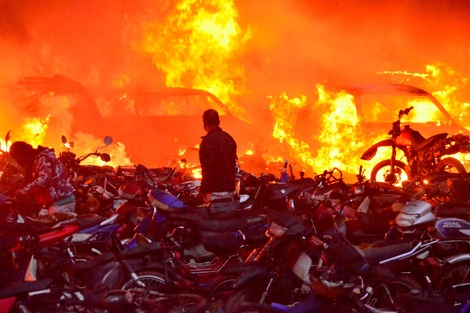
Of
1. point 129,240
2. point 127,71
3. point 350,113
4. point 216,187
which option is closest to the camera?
point 129,240

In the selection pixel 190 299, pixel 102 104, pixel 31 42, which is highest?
pixel 31 42

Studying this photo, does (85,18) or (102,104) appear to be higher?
(85,18)

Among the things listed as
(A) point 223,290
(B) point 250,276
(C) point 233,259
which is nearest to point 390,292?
(B) point 250,276

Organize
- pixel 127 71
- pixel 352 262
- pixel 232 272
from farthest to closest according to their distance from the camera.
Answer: pixel 127 71, pixel 232 272, pixel 352 262

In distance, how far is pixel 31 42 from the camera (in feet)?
64.8

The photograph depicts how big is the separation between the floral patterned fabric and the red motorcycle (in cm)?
603

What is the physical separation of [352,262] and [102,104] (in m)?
11.4

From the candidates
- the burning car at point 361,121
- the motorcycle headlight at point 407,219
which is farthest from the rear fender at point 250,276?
the burning car at point 361,121

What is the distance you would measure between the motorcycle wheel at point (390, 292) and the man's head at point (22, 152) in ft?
14.7

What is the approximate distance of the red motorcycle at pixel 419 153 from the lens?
1011cm

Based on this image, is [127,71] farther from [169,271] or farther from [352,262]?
[352,262]

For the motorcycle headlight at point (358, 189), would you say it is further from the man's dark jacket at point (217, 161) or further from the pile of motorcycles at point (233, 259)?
the man's dark jacket at point (217, 161)

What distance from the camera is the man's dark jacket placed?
6.18m

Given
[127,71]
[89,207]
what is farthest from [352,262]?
[127,71]
